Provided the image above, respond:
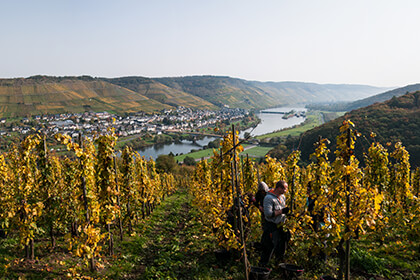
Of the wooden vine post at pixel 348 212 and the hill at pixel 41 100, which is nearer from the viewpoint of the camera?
the wooden vine post at pixel 348 212

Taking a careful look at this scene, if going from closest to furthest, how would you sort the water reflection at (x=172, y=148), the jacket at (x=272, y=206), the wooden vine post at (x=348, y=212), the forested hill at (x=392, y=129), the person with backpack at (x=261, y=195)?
the wooden vine post at (x=348, y=212) → the jacket at (x=272, y=206) → the person with backpack at (x=261, y=195) → the forested hill at (x=392, y=129) → the water reflection at (x=172, y=148)

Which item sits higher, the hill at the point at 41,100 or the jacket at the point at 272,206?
the hill at the point at 41,100

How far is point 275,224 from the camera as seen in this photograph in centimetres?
662

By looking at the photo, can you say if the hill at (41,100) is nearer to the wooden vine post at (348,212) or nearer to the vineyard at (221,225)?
the vineyard at (221,225)

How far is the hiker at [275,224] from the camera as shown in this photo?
20.9 feet

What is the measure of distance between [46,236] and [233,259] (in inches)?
328

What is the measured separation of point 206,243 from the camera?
10.3m

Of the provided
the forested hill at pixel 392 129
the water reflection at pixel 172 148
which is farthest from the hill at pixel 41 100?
the forested hill at pixel 392 129

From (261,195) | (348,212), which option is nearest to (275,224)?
(261,195)

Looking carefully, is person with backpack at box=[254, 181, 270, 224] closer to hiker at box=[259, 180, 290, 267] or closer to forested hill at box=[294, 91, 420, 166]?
hiker at box=[259, 180, 290, 267]

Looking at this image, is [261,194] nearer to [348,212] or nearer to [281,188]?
[281,188]

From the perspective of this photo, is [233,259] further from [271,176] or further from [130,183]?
[130,183]

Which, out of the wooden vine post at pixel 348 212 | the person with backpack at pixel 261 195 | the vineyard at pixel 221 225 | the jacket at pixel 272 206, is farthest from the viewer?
the person with backpack at pixel 261 195

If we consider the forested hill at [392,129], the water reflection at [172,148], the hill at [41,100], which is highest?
the hill at [41,100]
